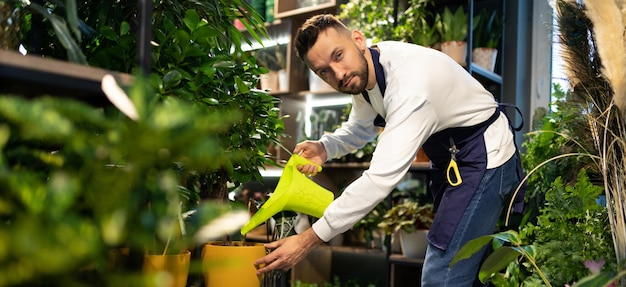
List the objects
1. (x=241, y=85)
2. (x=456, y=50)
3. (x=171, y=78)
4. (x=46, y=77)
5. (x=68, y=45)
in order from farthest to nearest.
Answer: (x=456, y=50), (x=241, y=85), (x=171, y=78), (x=68, y=45), (x=46, y=77)

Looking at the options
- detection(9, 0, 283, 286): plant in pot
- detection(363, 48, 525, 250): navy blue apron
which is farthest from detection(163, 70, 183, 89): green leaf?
detection(363, 48, 525, 250): navy blue apron

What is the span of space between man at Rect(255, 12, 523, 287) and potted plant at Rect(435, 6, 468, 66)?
3.03ft

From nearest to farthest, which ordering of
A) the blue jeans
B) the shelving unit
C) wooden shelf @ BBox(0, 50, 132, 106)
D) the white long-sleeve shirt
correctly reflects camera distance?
1. wooden shelf @ BBox(0, 50, 132, 106)
2. the white long-sleeve shirt
3. the blue jeans
4. the shelving unit

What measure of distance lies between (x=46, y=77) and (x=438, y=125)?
1.24 meters

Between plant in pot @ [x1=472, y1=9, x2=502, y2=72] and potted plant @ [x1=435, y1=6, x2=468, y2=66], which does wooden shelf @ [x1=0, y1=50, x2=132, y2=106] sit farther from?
plant in pot @ [x1=472, y1=9, x2=502, y2=72]

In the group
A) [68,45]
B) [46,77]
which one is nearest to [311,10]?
[68,45]

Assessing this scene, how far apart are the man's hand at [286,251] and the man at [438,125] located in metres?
0.18

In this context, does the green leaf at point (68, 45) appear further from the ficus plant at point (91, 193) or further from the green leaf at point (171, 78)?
the ficus plant at point (91, 193)

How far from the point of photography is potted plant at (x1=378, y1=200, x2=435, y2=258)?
2.78 metres

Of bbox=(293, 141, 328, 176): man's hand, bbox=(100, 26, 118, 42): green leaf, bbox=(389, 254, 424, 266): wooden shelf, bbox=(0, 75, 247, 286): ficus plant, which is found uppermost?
bbox=(100, 26, 118, 42): green leaf

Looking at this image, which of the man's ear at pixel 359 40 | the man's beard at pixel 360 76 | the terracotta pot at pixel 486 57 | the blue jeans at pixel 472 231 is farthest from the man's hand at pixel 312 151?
the terracotta pot at pixel 486 57

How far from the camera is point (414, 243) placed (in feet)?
9.18

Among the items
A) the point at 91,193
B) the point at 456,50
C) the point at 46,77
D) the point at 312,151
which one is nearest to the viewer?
the point at 91,193

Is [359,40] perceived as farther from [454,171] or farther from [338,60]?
[454,171]
